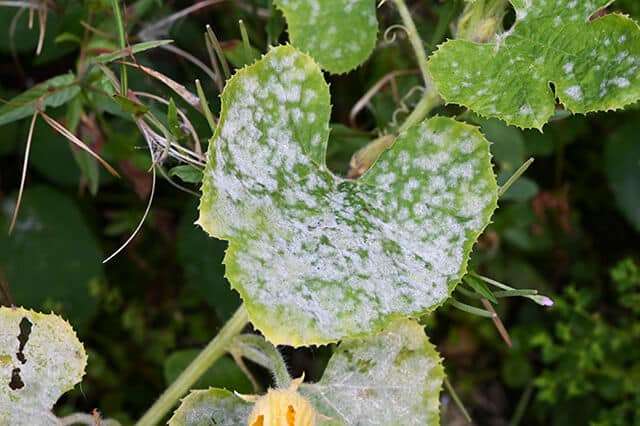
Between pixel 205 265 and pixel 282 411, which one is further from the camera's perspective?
pixel 205 265

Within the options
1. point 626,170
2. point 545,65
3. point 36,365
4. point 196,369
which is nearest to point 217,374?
point 196,369

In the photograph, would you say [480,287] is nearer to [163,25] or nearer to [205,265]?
[205,265]

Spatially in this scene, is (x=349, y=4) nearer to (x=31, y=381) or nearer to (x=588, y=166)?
(x=31, y=381)

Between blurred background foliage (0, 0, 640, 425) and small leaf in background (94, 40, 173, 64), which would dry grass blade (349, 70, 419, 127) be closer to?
blurred background foliage (0, 0, 640, 425)

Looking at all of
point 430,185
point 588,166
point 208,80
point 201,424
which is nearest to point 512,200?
point 588,166

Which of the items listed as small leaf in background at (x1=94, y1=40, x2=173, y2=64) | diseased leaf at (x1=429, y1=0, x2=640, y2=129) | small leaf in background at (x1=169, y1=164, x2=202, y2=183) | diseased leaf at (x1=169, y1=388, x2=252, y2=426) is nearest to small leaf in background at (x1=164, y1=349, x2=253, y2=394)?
diseased leaf at (x1=169, y1=388, x2=252, y2=426)
